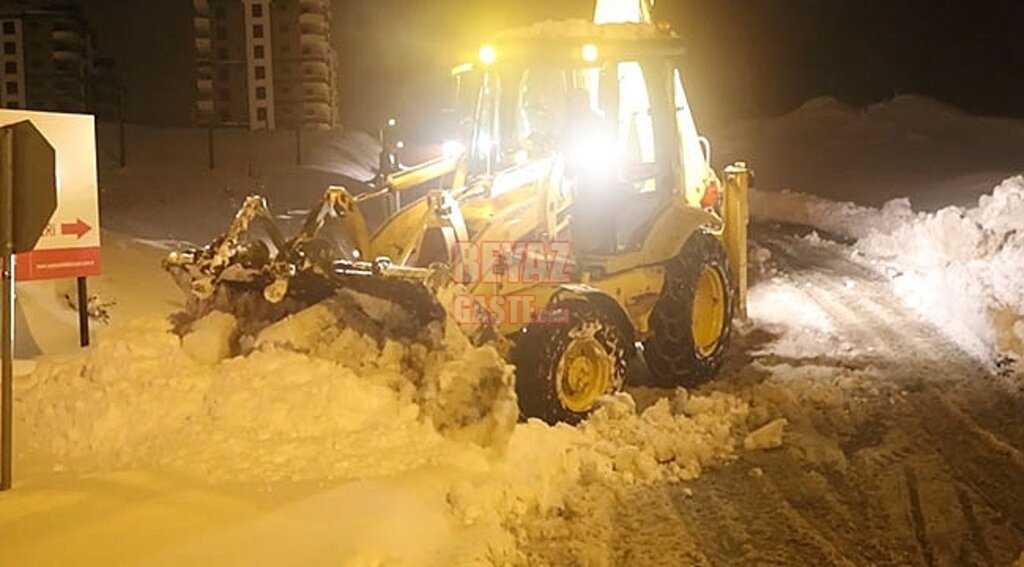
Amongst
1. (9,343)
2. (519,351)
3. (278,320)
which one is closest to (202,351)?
(278,320)

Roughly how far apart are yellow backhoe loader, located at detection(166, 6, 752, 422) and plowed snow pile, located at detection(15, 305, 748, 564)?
485mm

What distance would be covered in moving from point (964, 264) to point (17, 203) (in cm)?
1327

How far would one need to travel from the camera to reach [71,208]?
9.70 m

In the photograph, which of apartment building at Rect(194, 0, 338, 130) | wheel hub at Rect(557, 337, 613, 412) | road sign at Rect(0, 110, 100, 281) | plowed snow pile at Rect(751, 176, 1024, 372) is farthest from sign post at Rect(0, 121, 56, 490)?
apartment building at Rect(194, 0, 338, 130)

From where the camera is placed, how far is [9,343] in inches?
279

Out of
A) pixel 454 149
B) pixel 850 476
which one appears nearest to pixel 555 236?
A: pixel 454 149

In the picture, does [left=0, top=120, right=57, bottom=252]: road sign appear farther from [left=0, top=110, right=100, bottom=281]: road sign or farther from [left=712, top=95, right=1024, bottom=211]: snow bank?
[left=712, top=95, right=1024, bottom=211]: snow bank

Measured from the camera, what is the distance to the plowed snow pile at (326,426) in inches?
299

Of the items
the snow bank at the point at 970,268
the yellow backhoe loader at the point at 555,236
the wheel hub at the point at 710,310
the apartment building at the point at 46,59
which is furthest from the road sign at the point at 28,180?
the apartment building at the point at 46,59

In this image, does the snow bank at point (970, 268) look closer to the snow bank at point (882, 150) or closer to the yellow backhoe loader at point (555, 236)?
the yellow backhoe loader at point (555, 236)

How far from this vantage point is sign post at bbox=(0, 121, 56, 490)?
6820 mm

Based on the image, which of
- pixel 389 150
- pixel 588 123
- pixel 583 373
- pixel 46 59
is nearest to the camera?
pixel 583 373

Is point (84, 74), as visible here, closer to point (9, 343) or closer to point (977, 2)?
point (9, 343)

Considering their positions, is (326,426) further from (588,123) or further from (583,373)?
(588,123)
